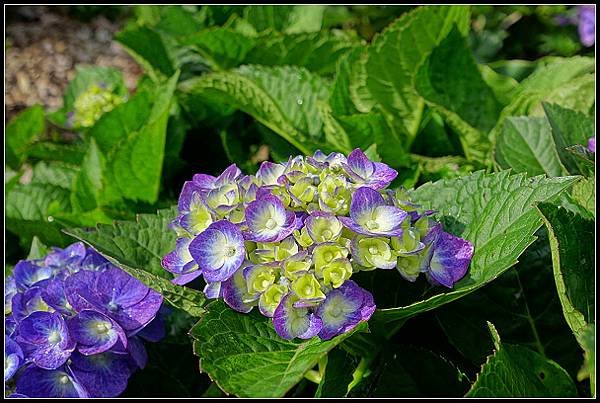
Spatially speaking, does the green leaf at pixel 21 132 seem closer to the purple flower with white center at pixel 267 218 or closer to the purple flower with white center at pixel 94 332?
the purple flower with white center at pixel 94 332

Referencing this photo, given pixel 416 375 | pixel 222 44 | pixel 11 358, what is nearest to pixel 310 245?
pixel 416 375

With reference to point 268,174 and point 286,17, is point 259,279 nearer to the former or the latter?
point 268,174

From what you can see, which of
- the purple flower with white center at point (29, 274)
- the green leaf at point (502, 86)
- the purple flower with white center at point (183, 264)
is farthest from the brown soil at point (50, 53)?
the purple flower with white center at point (183, 264)

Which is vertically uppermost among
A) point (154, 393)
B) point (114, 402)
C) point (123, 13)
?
point (114, 402)

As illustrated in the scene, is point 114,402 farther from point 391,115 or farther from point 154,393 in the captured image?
point 391,115

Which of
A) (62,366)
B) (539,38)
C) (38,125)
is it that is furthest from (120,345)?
(539,38)

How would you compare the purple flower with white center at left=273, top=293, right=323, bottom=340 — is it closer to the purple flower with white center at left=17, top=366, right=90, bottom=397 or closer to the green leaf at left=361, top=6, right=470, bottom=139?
the purple flower with white center at left=17, top=366, right=90, bottom=397
